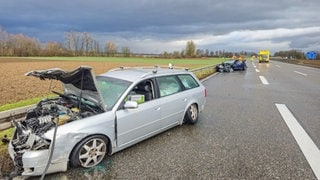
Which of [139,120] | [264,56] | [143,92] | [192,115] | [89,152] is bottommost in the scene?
[89,152]

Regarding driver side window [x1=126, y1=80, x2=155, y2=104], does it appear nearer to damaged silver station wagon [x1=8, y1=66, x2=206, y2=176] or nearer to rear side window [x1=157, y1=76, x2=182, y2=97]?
damaged silver station wagon [x1=8, y1=66, x2=206, y2=176]

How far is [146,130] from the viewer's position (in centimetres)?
507

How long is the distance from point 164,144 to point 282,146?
7.84 feet

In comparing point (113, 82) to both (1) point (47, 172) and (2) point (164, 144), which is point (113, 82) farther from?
(1) point (47, 172)

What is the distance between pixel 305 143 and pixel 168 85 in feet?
10.3

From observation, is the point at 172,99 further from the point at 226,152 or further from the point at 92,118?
the point at 92,118

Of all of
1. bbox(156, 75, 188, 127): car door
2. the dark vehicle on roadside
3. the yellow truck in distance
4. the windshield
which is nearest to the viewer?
the windshield

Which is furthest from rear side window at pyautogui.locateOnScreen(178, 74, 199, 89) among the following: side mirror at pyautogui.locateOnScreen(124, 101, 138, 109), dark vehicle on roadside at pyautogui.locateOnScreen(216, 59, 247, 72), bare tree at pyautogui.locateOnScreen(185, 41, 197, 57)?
bare tree at pyautogui.locateOnScreen(185, 41, 197, 57)

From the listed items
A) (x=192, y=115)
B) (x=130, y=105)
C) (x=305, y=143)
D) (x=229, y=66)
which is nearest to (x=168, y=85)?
(x=192, y=115)

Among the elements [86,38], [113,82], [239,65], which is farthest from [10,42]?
[113,82]

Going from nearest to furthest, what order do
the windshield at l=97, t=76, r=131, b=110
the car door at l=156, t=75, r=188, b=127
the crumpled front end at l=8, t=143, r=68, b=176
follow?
the crumpled front end at l=8, t=143, r=68, b=176
the windshield at l=97, t=76, r=131, b=110
the car door at l=156, t=75, r=188, b=127

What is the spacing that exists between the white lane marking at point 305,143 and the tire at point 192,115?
2.32 meters

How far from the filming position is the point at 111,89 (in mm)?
5047

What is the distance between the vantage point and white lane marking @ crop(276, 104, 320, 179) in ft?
14.2
